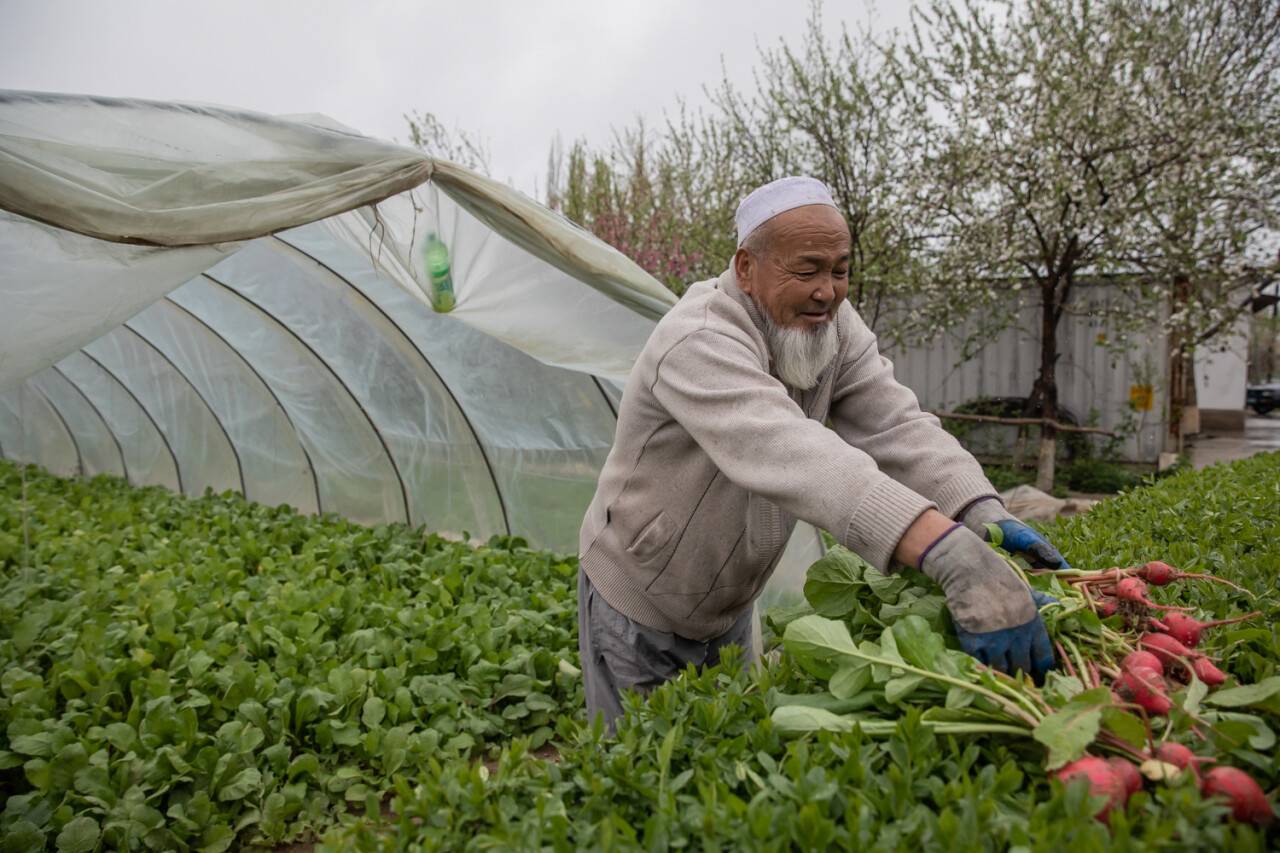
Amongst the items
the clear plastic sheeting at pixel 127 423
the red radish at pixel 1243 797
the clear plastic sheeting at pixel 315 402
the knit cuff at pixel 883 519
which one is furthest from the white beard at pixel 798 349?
the clear plastic sheeting at pixel 127 423

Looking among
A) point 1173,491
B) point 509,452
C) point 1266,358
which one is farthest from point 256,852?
point 1266,358

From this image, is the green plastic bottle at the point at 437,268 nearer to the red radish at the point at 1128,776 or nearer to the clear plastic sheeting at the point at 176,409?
the red radish at the point at 1128,776

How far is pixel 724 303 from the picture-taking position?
2.27 metres

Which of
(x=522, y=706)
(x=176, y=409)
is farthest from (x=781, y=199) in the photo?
(x=176, y=409)

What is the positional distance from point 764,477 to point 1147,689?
30.8 inches

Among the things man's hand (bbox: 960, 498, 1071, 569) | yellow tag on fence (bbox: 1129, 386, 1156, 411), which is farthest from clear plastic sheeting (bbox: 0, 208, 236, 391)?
yellow tag on fence (bbox: 1129, 386, 1156, 411)

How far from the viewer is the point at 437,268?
4730 mm

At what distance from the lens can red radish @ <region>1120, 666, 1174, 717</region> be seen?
4.82 feet

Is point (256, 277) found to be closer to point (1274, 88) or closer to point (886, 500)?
point (886, 500)

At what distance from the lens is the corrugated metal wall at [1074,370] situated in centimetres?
1255

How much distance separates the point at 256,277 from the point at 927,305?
8718 mm

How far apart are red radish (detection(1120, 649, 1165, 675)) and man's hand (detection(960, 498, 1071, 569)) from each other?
0.39 m

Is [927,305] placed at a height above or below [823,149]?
below

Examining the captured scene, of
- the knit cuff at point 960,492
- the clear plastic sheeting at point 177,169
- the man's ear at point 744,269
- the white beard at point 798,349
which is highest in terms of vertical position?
the clear plastic sheeting at point 177,169
